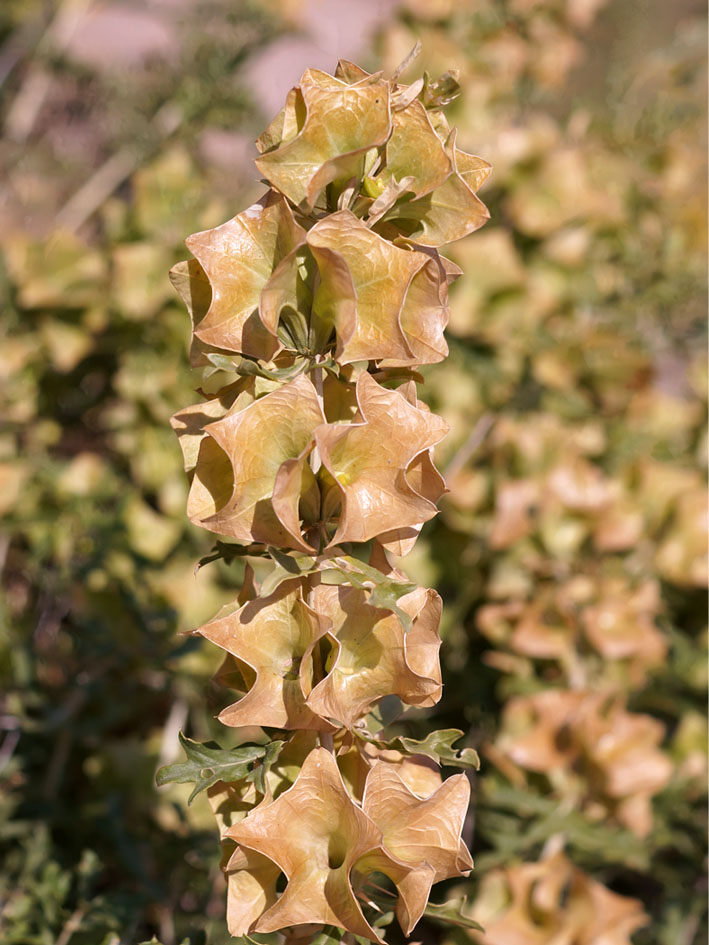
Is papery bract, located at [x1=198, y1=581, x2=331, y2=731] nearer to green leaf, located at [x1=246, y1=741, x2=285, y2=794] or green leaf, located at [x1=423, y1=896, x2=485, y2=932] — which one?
green leaf, located at [x1=246, y1=741, x2=285, y2=794]

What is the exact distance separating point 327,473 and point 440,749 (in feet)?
0.57

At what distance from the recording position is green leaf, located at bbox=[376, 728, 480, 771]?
50 cm

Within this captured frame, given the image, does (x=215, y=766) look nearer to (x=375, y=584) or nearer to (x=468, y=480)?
(x=375, y=584)

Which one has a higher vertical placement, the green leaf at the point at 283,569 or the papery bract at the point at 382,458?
the papery bract at the point at 382,458

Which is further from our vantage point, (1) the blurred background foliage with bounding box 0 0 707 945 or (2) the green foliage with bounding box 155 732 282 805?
(1) the blurred background foliage with bounding box 0 0 707 945

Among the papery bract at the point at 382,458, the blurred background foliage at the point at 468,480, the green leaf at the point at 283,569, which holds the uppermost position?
the papery bract at the point at 382,458

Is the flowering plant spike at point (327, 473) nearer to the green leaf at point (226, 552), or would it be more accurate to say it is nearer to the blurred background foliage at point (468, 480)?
the green leaf at point (226, 552)

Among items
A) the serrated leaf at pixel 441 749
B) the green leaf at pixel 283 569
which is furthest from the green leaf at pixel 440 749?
the green leaf at pixel 283 569

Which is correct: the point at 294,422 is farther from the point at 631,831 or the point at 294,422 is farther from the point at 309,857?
the point at 631,831

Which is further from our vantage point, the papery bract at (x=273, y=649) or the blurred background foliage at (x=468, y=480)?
the blurred background foliage at (x=468, y=480)

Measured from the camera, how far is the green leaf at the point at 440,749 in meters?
0.50

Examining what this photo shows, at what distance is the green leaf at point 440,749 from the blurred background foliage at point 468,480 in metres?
0.20

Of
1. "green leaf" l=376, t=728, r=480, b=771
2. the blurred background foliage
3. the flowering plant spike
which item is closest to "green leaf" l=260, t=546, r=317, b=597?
the flowering plant spike

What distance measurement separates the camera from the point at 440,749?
0.51 meters
